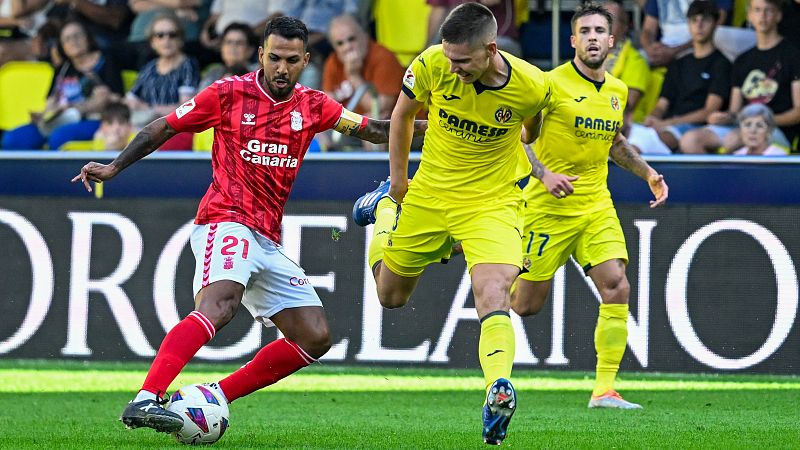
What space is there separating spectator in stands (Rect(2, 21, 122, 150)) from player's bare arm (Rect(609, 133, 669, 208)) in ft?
19.4

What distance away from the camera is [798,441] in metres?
6.55

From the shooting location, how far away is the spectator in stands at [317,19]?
13148 millimetres

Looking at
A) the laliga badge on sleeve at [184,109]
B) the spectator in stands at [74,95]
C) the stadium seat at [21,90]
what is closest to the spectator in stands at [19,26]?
the stadium seat at [21,90]

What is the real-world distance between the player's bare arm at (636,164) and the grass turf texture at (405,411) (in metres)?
1.34

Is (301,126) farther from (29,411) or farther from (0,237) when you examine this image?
(0,237)

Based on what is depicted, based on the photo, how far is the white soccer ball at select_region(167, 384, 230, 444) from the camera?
621cm

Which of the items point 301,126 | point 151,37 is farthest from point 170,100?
point 301,126

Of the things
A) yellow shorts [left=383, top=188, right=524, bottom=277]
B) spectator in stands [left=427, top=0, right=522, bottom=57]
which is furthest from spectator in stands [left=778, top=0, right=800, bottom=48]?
yellow shorts [left=383, top=188, right=524, bottom=277]

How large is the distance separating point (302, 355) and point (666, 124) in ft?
19.6

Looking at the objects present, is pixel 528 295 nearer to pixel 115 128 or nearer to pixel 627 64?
pixel 627 64

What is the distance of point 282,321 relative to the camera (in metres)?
6.79

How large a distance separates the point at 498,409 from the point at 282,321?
1523 millimetres

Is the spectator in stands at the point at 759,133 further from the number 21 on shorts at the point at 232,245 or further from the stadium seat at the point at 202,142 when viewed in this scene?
the number 21 on shorts at the point at 232,245

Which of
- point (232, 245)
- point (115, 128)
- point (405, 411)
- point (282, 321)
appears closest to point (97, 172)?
point (232, 245)
